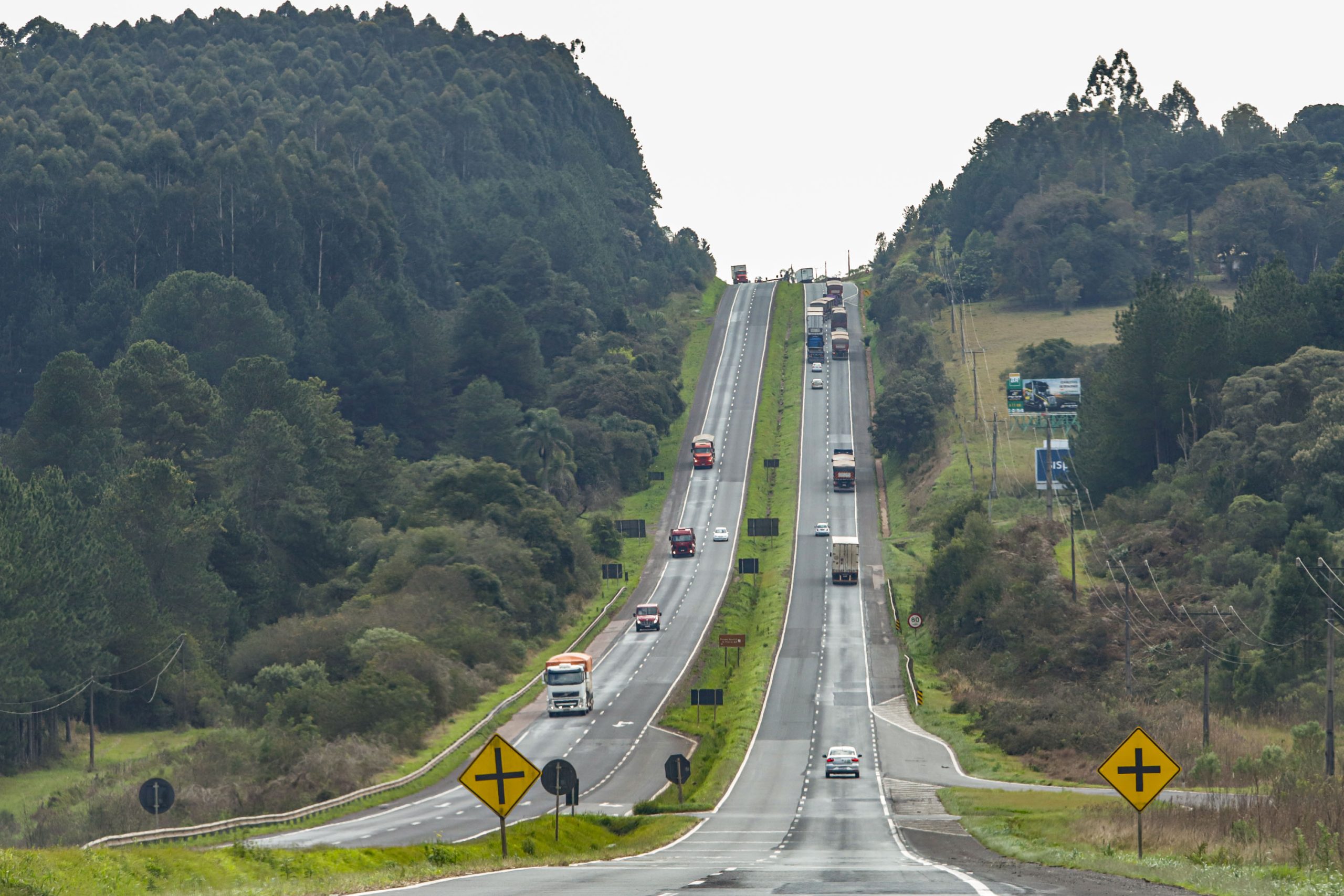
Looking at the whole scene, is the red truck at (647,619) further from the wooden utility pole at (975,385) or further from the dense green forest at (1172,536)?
the wooden utility pole at (975,385)

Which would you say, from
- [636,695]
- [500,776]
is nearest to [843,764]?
[636,695]

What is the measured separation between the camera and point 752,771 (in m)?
65.1

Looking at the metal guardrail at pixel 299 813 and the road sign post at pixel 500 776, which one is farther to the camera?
the metal guardrail at pixel 299 813

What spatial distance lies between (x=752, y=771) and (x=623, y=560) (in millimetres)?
59642

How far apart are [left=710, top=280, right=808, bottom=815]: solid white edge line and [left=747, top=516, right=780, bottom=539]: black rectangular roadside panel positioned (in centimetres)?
178

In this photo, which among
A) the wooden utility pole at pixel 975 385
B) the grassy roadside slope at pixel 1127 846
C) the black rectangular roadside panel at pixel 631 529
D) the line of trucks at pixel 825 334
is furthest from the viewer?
the line of trucks at pixel 825 334

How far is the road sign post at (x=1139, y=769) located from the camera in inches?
1151

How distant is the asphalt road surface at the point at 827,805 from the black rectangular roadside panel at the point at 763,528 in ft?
9.64

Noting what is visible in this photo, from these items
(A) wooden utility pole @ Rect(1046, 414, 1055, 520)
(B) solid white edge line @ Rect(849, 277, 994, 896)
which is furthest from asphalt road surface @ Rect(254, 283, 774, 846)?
(A) wooden utility pole @ Rect(1046, 414, 1055, 520)

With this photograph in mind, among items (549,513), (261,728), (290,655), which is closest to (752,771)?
(261,728)

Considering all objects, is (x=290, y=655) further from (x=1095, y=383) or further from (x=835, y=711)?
(x=1095, y=383)

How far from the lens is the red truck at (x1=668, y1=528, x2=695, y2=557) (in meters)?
123

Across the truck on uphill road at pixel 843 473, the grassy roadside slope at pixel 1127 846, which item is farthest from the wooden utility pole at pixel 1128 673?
the truck on uphill road at pixel 843 473

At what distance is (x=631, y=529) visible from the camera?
12900 cm
